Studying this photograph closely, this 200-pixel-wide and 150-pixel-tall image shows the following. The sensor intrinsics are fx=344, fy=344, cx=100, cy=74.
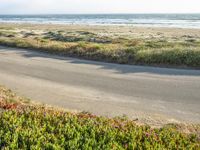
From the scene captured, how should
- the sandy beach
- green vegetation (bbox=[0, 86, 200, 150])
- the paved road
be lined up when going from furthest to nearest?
the sandy beach < the paved road < green vegetation (bbox=[0, 86, 200, 150])

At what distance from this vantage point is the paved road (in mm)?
11391

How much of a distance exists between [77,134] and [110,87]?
24.3ft

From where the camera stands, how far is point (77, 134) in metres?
7.34

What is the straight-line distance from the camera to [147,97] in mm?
12945

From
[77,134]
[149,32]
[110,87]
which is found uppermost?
[77,134]

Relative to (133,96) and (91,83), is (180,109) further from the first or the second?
(91,83)

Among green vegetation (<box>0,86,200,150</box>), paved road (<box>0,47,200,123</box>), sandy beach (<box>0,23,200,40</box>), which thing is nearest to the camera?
green vegetation (<box>0,86,200,150</box>)

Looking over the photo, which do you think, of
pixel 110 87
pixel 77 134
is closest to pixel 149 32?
pixel 110 87

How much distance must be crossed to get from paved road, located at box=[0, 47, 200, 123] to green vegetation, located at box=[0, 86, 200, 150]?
2.11 metres

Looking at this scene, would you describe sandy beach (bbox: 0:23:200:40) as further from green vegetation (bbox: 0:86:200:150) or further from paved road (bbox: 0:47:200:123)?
green vegetation (bbox: 0:86:200:150)

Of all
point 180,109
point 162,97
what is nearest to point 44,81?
point 162,97

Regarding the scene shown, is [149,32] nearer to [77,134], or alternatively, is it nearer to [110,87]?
[110,87]

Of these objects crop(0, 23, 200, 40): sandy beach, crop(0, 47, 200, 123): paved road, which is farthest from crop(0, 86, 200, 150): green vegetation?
crop(0, 23, 200, 40): sandy beach

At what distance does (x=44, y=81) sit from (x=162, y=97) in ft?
19.6
